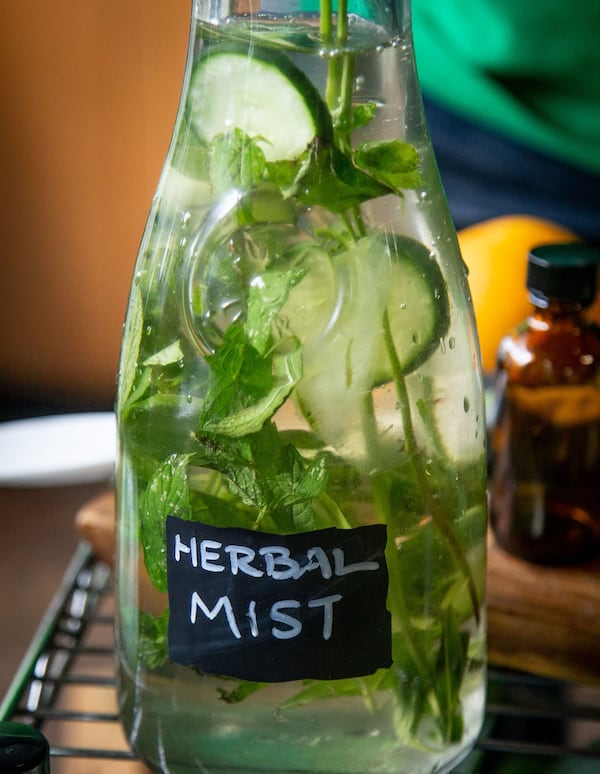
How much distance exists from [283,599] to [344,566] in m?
0.02

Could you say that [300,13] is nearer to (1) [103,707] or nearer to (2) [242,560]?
(2) [242,560]

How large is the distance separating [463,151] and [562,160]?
83 mm

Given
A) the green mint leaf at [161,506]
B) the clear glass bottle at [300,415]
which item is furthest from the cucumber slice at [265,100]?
the green mint leaf at [161,506]

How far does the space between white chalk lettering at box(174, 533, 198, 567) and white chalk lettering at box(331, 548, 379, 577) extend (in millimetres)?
44

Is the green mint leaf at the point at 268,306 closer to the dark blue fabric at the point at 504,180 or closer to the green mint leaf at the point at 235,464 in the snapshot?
the green mint leaf at the point at 235,464

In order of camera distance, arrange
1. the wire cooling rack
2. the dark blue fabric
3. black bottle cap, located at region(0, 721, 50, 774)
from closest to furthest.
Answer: black bottle cap, located at region(0, 721, 50, 774), the wire cooling rack, the dark blue fabric

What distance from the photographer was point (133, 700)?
15.0 inches

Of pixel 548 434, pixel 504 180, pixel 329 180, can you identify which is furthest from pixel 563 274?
pixel 504 180

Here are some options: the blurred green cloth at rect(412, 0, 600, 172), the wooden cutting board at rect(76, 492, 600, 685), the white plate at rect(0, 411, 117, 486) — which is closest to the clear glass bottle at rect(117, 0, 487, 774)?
the wooden cutting board at rect(76, 492, 600, 685)

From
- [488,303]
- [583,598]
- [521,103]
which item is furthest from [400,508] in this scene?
[521,103]

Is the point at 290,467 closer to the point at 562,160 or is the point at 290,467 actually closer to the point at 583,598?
the point at 583,598

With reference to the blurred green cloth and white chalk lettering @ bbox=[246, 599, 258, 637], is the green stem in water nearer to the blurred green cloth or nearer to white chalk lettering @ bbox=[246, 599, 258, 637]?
white chalk lettering @ bbox=[246, 599, 258, 637]

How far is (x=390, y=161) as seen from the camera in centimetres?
33

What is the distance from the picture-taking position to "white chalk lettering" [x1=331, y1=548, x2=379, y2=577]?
33 centimetres
